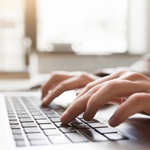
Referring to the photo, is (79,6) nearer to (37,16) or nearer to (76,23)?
(76,23)

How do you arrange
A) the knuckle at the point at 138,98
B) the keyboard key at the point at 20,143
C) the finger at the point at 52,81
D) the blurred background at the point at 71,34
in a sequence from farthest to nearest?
the blurred background at the point at 71,34 → the finger at the point at 52,81 → the knuckle at the point at 138,98 → the keyboard key at the point at 20,143

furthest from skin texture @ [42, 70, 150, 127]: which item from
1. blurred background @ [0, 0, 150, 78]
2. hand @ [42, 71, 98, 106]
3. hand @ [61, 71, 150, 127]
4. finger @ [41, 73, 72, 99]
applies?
blurred background @ [0, 0, 150, 78]

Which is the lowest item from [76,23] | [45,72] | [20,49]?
[45,72]

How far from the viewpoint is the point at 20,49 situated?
2324mm

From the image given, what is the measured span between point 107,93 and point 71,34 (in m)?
1.93

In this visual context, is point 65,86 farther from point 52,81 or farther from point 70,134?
point 70,134

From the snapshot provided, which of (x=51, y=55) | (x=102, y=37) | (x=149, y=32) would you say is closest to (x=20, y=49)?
(x=51, y=55)

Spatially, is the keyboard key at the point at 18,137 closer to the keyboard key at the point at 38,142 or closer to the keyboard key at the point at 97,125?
the keyboard key at the point at 38,142

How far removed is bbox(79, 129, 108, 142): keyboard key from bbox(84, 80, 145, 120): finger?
59 mm

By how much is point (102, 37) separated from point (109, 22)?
13 centimetres

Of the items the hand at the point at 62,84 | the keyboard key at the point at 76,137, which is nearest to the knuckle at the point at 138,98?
the keyboard key at the point at 76,137

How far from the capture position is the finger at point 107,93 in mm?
507

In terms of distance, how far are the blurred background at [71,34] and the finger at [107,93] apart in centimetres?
165

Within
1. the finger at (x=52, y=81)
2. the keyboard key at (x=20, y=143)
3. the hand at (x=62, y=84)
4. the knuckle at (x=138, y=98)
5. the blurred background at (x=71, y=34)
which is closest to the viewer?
the keyboard key at (x=20, y=143)
